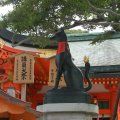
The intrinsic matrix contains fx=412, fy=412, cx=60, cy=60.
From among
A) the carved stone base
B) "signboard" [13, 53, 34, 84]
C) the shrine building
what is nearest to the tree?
the carved stone base

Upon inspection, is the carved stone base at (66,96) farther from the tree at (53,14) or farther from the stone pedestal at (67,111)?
the tree at (53,14)

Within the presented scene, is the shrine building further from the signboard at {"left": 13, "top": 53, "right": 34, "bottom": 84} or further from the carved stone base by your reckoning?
the carved stone base

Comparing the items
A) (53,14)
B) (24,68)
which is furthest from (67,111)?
(24,68)

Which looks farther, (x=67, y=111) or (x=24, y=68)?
(x=24, y=68)

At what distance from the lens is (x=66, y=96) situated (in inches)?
342

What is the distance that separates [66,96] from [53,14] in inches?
93.6

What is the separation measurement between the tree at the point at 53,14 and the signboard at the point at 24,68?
4548mm

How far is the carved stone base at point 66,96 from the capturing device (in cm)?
865

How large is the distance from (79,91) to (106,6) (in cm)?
254

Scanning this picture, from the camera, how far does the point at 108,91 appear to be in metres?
17.1

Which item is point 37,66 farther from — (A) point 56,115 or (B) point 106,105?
(A) point 56,115

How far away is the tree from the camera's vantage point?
975 centimetres

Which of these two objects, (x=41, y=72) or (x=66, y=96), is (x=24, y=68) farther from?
Answer: (x=66, y=96)

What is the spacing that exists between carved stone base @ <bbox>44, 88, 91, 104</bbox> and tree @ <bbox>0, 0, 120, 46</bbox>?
2.01m
